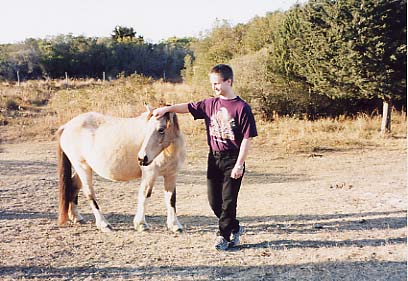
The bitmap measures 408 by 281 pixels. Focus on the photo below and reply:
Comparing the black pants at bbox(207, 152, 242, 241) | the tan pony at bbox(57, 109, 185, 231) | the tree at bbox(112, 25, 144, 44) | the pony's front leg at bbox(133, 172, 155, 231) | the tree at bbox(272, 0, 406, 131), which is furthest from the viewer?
the tree at bbox(112, 25, 144, 44)

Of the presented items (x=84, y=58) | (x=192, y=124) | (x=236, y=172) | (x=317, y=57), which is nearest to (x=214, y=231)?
(x=236, y=172)

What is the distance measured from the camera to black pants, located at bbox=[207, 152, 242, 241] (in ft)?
13.8

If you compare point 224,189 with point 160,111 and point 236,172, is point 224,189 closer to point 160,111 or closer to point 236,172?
point 236,172

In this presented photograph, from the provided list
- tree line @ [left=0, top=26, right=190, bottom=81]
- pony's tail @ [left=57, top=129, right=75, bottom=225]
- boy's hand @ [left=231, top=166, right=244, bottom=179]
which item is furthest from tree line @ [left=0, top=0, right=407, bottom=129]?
tree line @ [left=0, top=26, right=190, bottom=81]

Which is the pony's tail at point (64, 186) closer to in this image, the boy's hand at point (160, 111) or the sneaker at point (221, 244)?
the boy's hand at point (160, 111)

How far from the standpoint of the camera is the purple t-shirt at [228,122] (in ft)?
13.1

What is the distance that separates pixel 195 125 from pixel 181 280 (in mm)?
11551

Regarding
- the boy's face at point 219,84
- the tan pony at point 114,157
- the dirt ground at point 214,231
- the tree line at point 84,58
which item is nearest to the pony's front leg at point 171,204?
the tan pony at point 114,157

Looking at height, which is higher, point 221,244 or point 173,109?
point 173,109

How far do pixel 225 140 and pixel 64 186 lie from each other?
7.94 ft

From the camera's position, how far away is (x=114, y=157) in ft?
16.3

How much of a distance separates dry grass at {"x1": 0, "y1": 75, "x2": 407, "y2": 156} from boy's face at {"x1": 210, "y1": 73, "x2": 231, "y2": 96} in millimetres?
7159

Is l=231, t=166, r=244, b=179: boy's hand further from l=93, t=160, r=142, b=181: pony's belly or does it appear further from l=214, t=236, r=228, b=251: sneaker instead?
l=93, t=160, r=142, b=181: pony's belly

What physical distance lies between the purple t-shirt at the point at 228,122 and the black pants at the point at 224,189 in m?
0.13
